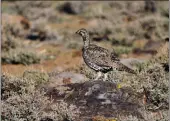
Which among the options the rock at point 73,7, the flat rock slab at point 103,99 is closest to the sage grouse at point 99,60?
the flat rock slab at point 103,99

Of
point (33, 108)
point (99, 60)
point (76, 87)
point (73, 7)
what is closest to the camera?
point (33, 108)

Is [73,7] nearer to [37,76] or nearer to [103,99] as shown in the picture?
[37,76]

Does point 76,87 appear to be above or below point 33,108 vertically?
above

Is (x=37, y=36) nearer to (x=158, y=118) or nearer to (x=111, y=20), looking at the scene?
(x=111, y=20)

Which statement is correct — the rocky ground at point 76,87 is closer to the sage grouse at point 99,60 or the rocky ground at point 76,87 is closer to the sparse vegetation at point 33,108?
the sparse vegetation at point 33,108

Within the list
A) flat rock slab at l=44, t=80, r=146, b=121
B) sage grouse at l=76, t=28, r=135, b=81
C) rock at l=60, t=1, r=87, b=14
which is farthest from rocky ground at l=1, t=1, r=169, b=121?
rock at l=60, t=1, r=87, b=14

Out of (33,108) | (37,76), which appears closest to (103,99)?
(33,108)

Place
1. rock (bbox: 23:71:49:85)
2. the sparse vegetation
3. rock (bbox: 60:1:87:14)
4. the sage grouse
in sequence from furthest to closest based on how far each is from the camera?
1. rock (bbox: 60:1:87:14)
2. rock (bbox: 23:71:49:85)
3. the sage grouse
4. the sparse vegetation

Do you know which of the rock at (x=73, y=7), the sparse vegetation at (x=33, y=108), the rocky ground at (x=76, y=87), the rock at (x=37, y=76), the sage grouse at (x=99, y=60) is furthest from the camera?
the rock at (x=73, y=7)

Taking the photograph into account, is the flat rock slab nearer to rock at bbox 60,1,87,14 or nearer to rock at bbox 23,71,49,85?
rock at bbox 23,71,49,85

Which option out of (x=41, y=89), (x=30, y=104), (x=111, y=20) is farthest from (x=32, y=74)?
(x=111, y=20)

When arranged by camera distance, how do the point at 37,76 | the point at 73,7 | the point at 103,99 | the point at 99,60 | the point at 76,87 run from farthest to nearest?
the point at 73,7
the point at 37,76
the point at 99,60
the point at 76,87
the point at 103,99

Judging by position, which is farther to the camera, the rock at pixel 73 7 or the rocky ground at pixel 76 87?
the rock at pixel 73 7

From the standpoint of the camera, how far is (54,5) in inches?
1571
